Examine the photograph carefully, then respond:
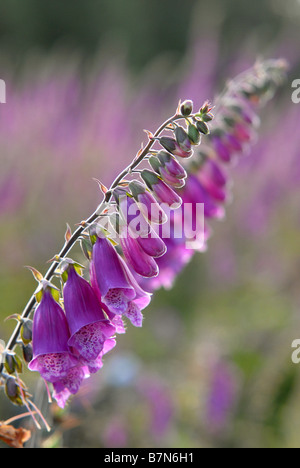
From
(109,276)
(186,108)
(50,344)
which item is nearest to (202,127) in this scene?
(186,108)

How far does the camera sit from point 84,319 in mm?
1012

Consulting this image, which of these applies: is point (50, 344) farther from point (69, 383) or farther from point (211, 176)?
point (211, 176)

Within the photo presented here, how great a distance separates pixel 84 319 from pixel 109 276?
0.28 feet

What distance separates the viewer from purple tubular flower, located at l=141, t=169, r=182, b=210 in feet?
3.46

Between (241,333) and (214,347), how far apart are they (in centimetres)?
45

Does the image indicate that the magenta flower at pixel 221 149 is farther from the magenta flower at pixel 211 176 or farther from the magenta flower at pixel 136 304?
the magenta flower at pixel 136 304

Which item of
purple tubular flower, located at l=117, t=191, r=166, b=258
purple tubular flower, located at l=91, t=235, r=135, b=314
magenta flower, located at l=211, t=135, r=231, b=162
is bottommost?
purple tubular flower, located at l=91, t=235, r=135, b=314

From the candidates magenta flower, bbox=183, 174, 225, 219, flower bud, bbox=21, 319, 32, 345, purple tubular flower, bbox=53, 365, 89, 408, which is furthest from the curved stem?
magenta flower, bbox=183, 174, 225, 219

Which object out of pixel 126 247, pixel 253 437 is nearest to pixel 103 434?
pixel 253 437

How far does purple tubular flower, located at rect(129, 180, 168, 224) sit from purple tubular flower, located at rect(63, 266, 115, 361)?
165 mm

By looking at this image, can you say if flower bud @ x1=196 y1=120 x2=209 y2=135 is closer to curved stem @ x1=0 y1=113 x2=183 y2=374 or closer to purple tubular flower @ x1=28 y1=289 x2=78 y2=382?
curved stem @ x1=0 y1=113 x2=183 y2=374
